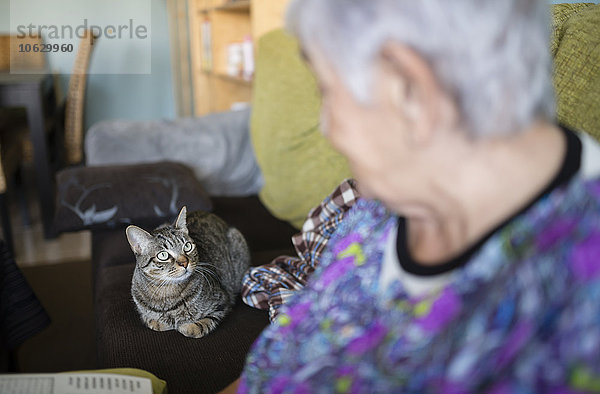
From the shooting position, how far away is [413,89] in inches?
23.2

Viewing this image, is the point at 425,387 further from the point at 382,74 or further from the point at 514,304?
the point at 382,74

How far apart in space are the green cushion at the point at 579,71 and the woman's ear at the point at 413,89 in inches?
17.9

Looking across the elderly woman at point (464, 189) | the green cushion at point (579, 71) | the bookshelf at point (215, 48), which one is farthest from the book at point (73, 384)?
the bookshelf at point (215, 48)

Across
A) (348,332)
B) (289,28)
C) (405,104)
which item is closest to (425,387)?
(348,332)

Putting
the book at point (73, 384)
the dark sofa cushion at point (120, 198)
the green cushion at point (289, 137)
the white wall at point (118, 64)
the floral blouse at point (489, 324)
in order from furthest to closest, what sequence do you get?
the white wall at point (118, 64) < the dark sofa cushion at point (120, 198) < the green cushion at point (289, 137) < the book at point (73, 384) < the floral blouse at point (489, 324)

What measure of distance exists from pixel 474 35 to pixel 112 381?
2.46 feet

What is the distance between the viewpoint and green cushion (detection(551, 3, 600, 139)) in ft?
3.07

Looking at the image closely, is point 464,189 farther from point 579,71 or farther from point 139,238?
point 139,238

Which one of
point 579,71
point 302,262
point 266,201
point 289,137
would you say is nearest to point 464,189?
point 579,71

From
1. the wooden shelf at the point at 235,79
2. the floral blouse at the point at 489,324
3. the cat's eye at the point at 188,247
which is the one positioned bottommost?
the cat's eye at the point at 188,247

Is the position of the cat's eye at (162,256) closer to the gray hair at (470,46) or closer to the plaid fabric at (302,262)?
the plaid fabric at (302,262)

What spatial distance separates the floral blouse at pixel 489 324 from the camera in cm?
48

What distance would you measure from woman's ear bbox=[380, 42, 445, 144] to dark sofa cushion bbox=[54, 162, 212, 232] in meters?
1.42

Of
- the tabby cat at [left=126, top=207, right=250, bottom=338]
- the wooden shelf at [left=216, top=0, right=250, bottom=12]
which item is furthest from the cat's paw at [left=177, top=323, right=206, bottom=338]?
the wooden shelf at [left=216, top=0, right=250, bottom=12]
